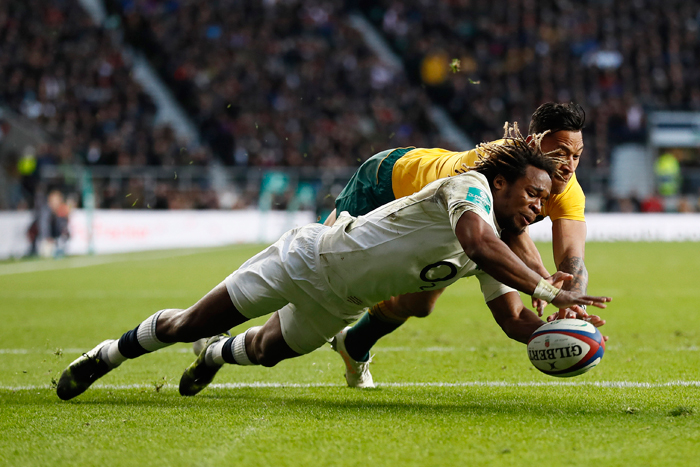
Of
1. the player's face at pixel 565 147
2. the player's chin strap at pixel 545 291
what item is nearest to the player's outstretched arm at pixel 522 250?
the player's face at pixel 565 147

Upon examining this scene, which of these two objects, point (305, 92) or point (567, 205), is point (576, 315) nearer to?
point (567, 205)

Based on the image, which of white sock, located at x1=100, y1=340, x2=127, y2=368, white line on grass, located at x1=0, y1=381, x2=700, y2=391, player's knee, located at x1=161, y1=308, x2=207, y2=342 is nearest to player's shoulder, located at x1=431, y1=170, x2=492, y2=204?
player's knee, located at x1=161, y1=308, x2=207, y2=342

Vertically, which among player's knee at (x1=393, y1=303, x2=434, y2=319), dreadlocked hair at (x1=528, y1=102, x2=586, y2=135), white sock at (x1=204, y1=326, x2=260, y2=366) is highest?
dreadlocked hair at (x1=528, y1=102, x2=586, y2=135)

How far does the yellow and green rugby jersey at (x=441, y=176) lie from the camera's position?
5.01m

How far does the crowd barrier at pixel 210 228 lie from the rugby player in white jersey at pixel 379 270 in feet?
54.5

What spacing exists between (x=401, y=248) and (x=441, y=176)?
103cm

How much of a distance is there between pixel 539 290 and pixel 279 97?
24304mm

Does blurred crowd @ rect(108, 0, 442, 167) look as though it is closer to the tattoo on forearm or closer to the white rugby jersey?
the tattoo on forearm

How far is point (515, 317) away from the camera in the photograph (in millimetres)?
4617

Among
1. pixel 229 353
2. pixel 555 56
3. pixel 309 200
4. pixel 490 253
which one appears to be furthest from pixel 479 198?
pixel 555 56

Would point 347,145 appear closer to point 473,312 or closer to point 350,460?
point 473,312

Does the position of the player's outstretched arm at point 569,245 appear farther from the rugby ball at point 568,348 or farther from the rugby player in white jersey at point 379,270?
the rugby ball at point 568,348

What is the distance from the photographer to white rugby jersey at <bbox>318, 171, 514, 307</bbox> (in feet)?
13.2

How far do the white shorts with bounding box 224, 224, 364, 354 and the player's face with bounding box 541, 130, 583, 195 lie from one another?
1.44 m
